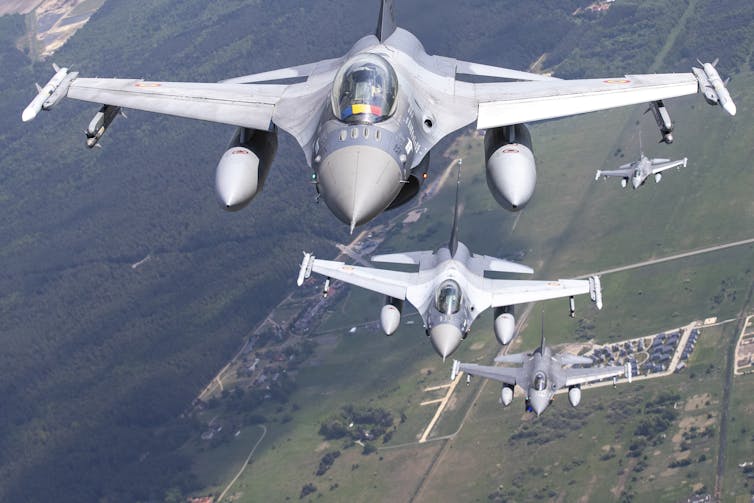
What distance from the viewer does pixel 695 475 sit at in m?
101

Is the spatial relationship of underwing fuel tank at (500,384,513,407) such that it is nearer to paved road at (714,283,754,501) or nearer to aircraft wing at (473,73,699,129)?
aircraft wing at (473,73,699,129)

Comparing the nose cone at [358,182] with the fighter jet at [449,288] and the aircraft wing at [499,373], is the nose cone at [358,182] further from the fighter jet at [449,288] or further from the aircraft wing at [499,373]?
the aircraft wing at [499,373]

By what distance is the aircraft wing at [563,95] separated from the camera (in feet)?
128

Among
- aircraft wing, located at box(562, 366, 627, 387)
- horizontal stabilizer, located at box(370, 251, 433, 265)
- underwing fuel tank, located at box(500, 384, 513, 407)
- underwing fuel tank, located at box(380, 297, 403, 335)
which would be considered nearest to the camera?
underwing fuel tank, located at box(380, 297, 403, 335)

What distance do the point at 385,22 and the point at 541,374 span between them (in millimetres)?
29183

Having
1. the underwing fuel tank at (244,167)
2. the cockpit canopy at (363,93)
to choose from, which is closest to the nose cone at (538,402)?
the underwing fuel tank at (244,167)

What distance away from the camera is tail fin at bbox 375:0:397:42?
43.9 m

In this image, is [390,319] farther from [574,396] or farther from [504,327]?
[574,396]

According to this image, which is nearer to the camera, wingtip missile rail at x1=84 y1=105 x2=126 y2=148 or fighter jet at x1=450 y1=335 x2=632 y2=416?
wingtip missile rail at x1=84 y1=105 x2=126 y2=148

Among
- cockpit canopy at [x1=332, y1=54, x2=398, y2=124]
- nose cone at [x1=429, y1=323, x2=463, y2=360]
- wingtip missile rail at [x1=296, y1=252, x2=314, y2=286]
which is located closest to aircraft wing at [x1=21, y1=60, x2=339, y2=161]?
cockpit canopy at [x1=332, y1=54, x2=398, y2=124]

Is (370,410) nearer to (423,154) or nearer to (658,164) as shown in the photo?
(658,164)

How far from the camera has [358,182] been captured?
33312mm

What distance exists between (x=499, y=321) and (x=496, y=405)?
60982mm

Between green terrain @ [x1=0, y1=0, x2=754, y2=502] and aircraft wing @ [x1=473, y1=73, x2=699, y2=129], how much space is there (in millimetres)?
63994
